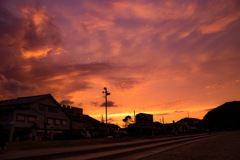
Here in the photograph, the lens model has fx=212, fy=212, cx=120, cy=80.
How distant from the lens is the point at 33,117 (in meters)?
44.6

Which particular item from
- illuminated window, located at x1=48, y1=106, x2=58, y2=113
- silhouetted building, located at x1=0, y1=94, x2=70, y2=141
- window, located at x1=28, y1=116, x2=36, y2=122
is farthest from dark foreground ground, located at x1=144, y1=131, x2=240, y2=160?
illuminated window, located at x1=48, y1=106, x2=58, y2=113

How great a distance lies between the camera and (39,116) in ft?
152

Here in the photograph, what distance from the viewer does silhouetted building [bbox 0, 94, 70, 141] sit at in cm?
3981

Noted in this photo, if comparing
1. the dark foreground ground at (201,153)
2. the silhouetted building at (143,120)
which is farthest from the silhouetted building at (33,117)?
the silhouetted building at (143,120)

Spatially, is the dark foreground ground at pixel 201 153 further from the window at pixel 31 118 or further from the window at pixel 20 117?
the window at pixel 31 118

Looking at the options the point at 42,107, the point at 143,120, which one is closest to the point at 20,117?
the point at 42,107

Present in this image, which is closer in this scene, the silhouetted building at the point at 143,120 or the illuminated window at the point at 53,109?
the illuminated window at the point at 53,109

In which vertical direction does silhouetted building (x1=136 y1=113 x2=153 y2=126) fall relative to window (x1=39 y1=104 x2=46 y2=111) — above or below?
below

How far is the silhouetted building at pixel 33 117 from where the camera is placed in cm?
3981

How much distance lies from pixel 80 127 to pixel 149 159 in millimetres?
55554

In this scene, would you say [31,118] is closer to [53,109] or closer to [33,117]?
[33,117]

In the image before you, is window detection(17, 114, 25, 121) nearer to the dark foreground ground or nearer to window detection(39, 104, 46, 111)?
window detection(39, 104, 46, 111)

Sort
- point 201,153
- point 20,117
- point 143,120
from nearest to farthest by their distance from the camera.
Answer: point 201,153, point 20,117, point 143,120

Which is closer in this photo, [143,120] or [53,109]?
[53,109]
